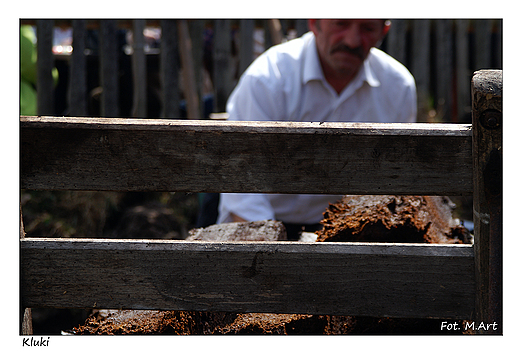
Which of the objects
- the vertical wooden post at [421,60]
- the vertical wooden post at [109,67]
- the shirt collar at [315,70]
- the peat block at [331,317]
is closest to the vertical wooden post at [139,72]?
the vertical wooden post at [109,67]

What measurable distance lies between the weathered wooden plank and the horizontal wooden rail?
0.47ft

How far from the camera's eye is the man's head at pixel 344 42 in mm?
2258

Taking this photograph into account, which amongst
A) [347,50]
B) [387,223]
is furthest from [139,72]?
[387,223]

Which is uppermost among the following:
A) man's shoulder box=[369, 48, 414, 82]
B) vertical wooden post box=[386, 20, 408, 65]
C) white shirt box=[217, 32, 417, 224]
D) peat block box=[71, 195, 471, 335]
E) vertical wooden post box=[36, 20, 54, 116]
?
vertical wooden post box=[386, 20, 408, 65]

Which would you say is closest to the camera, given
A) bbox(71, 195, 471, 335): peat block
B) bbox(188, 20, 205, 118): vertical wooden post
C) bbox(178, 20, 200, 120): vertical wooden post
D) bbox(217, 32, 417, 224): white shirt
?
bbox(71, 195, 471, 335): peat block

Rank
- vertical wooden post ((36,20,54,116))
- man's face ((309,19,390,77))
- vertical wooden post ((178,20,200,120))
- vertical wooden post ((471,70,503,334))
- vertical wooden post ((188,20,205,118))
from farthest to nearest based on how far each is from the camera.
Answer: vertical wooden post ((188,20,205,118)) → vertical wooden post ((178,20,200,120)) → vertical wooden post ((36,20,54,116)) → man's face ((309,19,390,77)) → vertical wooden post ((471,70,503,334))

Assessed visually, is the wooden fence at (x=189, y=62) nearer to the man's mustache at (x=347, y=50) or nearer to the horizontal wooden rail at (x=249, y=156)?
the man's mustache at (x=347, y=50)

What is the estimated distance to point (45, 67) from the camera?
3947mm

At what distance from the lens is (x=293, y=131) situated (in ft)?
3.29

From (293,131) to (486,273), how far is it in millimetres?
540

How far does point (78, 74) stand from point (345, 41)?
2658mm

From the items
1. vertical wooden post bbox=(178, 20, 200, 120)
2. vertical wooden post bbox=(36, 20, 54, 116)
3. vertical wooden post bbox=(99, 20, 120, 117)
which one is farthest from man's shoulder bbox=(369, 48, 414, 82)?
vertical wooden post bbox=(36, 20, 54, 116)

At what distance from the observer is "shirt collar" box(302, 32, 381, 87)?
2424 millimetres

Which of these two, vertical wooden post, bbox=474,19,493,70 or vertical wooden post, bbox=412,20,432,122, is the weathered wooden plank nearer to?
vertical wooden post, bbox=412,20,432,122
